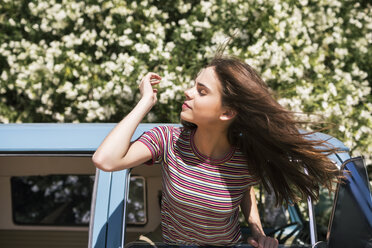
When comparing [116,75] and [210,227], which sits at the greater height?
[116,75]

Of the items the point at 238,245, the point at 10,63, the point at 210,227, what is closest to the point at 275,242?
the point at 238,245

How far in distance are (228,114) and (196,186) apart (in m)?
0.32

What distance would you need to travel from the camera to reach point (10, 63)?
445 cm

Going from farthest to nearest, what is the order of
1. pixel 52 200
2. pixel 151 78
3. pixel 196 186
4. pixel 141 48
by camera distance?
pixel 141 48, pixel 52 200, pixel 151 78, pixel 196 186

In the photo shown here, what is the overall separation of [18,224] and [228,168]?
2341mm

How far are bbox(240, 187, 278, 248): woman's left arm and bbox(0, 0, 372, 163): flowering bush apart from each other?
1892mm

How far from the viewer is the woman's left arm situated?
199cm

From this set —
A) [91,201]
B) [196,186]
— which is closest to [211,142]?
[196,186]

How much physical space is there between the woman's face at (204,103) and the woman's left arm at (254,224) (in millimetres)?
472

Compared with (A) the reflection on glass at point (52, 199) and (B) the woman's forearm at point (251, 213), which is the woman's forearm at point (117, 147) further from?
(A) the reflection on glass at point (52, 199)

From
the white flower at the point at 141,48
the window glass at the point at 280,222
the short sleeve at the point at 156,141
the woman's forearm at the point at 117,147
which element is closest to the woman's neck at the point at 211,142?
the short sleeve at the point at 156,141

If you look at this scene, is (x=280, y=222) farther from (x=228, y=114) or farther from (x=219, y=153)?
(x=228, y=114)

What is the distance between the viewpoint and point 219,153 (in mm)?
2021

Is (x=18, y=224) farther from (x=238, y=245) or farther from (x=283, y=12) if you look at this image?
(x=283, y=12)
